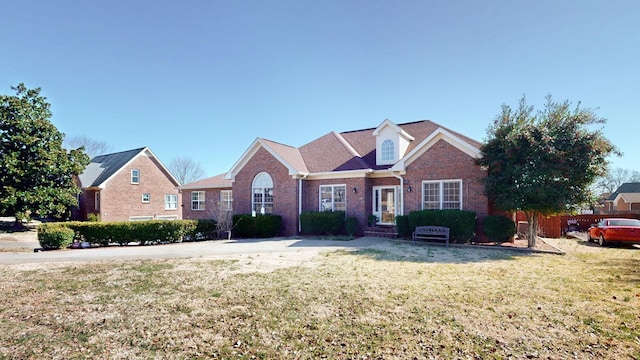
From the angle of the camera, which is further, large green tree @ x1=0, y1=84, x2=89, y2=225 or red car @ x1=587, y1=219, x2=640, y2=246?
large green tree @ x1=0, y1=84, x2=89, y2=225

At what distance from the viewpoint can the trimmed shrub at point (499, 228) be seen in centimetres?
1388

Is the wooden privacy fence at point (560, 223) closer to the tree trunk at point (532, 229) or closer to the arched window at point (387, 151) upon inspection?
the tree trunk at point (532, 229)

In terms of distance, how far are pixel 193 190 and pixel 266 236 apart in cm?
1212

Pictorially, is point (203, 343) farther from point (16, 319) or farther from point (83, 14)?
point (83, 14)

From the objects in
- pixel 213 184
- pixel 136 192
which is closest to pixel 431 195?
pixel 213 184

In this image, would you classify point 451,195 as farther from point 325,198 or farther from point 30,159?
point 30,159

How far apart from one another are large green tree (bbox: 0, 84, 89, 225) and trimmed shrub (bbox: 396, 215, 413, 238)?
25.8 metres

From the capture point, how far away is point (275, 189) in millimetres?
19875

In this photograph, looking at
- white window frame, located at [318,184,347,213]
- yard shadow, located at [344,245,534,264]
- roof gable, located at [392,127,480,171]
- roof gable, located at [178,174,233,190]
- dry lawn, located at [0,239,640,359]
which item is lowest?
yard shadow, located at [344,245,534,264]

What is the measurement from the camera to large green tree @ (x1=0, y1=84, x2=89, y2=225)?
22.4m

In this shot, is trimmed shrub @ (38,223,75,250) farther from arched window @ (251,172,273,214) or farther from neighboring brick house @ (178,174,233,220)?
neighboring brick house @ (178,174,233,220)

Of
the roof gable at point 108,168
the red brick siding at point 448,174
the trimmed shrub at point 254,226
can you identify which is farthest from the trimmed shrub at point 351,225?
the roof gable at point 108,168

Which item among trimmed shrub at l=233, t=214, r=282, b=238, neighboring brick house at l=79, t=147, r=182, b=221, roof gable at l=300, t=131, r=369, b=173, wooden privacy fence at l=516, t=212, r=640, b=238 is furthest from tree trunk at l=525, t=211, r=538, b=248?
neighboring brick house at l=79, t=147, r=182, b=221

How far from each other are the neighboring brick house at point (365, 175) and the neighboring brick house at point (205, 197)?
4.00m
